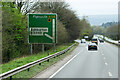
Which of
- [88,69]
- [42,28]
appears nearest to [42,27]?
[42,28]

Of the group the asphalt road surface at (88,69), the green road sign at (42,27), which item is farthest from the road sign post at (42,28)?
the asphalt road surface at (88,69)

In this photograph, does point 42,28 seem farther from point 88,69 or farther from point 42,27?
point 88,69

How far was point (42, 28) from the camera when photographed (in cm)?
2770

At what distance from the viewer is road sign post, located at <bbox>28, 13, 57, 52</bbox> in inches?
1080

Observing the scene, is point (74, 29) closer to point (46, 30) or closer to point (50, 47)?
point (50, 47)

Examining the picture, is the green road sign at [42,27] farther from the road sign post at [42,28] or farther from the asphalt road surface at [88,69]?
the asphalt road surface at [88,69]

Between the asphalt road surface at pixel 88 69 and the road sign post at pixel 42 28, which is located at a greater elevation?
the road sign post at pixel 42 28

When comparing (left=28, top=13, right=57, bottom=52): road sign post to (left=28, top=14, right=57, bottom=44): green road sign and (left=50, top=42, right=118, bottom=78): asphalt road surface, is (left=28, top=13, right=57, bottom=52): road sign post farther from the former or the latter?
(left=50, top=42, right=118, bottom=78): asphalt road surface

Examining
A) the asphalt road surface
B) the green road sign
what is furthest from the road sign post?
the asphalt road surface

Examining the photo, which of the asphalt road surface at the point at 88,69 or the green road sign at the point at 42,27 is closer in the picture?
the asphalt road surface at the point at 88,69

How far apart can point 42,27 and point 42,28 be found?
0.12 m

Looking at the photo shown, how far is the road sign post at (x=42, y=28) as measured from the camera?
1080 inches

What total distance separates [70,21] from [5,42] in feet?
132

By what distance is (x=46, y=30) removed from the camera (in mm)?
27609
